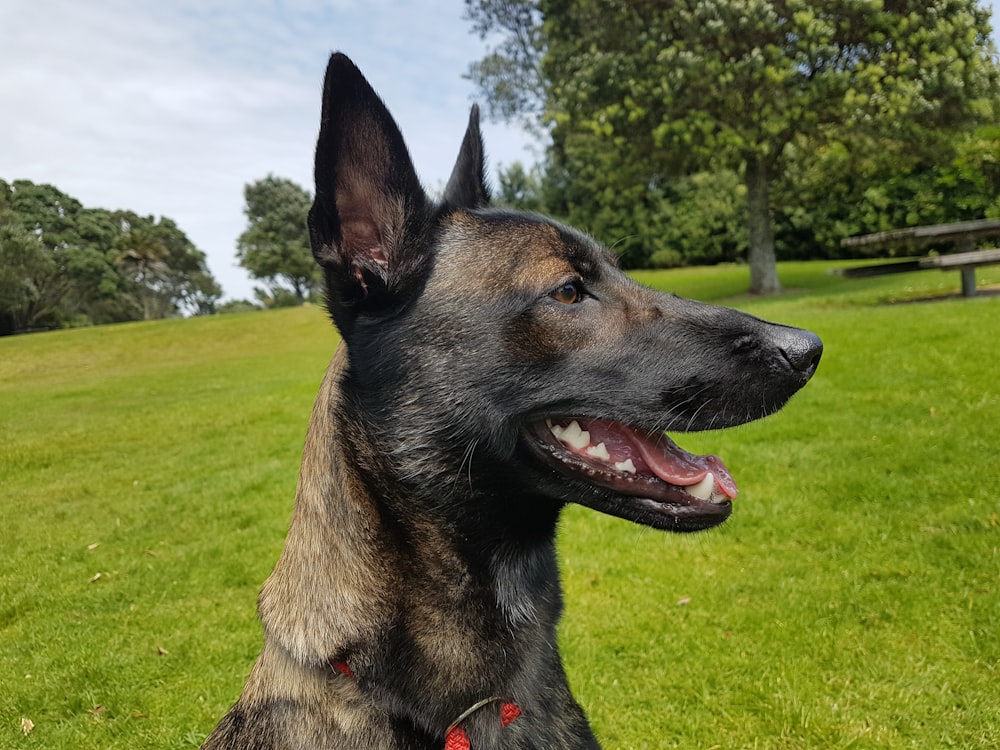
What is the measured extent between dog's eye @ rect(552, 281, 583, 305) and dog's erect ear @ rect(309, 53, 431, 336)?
0.41 meters

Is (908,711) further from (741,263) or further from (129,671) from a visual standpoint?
(741,263)

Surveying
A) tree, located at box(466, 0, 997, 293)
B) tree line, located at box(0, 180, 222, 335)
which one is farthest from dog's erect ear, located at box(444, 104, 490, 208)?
tree line, located at box(0, 180, 222, 335)

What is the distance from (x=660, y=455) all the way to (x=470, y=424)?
2.01 feet

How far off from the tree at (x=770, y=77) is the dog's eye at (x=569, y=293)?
16.2m

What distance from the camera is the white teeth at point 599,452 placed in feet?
6.70

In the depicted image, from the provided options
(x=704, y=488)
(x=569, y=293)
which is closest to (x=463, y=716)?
(x=704, y=488)

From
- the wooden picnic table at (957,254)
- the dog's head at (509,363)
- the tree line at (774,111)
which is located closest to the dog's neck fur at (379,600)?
the dog's head at (509,363)

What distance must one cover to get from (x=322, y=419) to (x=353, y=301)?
367mm

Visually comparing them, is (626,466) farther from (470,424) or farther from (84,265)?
(84,265)

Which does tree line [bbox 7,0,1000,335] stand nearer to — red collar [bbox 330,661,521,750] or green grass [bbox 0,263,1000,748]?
green grass [bbox 0,263,1000,748]

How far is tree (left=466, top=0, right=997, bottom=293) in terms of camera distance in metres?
16.0

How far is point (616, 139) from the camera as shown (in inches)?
704

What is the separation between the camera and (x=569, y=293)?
2.03m

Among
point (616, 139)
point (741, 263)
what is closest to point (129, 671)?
point (616, 139)
